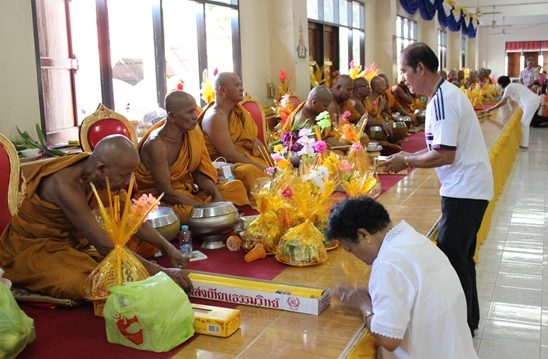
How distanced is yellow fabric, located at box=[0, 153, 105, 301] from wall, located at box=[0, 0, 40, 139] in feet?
5.35

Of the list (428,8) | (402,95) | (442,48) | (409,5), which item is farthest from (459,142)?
(442,48)

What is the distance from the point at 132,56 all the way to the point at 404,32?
9.88 m

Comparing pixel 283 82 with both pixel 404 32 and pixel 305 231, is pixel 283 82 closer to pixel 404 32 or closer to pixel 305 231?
pixel 305 231

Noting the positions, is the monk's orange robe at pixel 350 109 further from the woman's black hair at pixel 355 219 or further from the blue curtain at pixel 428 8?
the blue curtain at pixel 428 8

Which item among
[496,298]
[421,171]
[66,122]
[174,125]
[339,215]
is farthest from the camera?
[421,171]

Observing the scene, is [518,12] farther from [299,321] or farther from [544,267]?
[299,321]

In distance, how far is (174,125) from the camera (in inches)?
147

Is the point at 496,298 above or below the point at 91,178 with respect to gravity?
below

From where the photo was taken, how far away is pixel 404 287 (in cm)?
164

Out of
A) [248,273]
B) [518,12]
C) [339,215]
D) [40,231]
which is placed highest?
[518,12]

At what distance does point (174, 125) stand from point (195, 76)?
3.08 meters

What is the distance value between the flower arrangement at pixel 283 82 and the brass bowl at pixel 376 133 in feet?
4.08

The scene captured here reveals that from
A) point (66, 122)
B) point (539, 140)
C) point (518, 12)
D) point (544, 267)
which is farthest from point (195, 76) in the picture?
point (518, 12)

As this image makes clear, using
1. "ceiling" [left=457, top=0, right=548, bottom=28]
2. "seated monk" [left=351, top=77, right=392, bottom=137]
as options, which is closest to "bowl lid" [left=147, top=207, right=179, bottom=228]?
"seated monk" [left=351, top=77, right=392, bottom=137]
